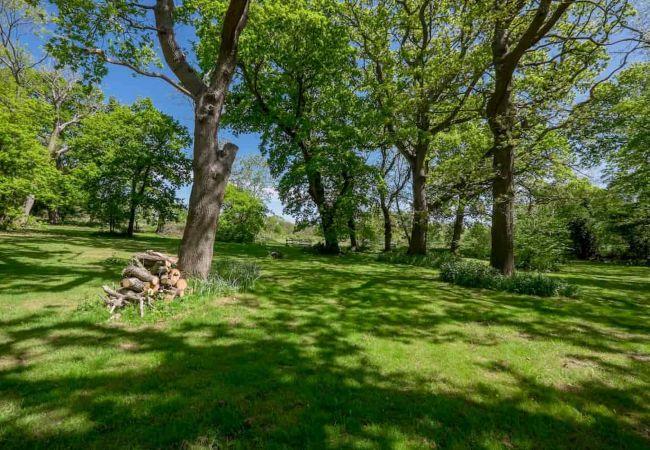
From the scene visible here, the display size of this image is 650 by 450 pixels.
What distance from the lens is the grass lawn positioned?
9.16ft

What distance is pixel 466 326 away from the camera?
6.07 m

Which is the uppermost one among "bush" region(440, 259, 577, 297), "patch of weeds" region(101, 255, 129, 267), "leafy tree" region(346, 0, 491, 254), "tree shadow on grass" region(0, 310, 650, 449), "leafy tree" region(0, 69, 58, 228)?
"leafy tree" region(346, 0, 491, 254)

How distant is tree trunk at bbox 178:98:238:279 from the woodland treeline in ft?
0.12

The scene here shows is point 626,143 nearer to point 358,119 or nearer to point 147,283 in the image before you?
point 358,119

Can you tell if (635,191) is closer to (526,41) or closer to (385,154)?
(526,41)

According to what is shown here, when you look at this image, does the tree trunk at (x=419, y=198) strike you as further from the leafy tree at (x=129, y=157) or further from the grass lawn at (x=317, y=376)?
the leafy tree at (x=129, y=157)

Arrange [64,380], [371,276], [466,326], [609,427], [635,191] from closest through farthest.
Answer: [609,427] → [64,380] → [466,326] → [371,276] → [635,191]

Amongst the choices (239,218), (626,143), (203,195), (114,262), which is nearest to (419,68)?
(203,195)

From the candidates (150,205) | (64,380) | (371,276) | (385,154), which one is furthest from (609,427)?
(385,154)

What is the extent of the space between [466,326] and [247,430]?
16.1 feet

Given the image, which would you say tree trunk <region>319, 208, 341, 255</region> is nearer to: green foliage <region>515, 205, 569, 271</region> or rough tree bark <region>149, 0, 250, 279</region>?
green foliage <region>515, 205, 569, 271</region>

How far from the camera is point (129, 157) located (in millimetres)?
22016

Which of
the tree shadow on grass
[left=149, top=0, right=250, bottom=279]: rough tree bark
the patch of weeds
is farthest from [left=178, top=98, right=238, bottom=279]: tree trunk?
the patch of weeds

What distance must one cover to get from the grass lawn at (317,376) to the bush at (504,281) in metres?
2.02
